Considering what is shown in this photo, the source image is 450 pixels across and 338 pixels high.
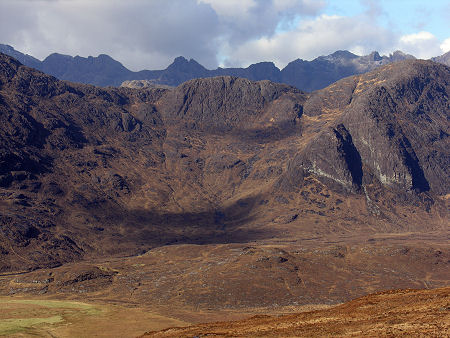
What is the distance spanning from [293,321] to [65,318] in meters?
56.1

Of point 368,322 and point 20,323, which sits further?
point 20,323

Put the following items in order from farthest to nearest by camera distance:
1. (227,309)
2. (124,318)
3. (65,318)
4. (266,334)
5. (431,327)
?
(227,309)
(124,318)
(65,318)
(266,334)
(431,327)

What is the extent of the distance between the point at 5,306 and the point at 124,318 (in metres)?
30.1

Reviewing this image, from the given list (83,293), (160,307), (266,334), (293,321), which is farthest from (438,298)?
(83,293)

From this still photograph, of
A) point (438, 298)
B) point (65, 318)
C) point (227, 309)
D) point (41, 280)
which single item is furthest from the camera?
point (41, 280)

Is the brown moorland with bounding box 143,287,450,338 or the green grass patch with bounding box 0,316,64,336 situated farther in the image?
the green grass patch with bounding box 0,316,64,336

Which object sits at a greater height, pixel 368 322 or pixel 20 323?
pixel 368 322

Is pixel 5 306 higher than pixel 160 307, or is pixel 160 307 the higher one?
A: pixel 5 306

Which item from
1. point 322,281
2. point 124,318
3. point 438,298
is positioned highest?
point 438,298

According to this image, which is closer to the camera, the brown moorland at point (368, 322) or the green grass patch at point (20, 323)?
the brown moorland at point (368, 322)

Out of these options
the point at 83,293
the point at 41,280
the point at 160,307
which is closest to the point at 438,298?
the point at 160,307

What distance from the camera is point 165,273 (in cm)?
18238

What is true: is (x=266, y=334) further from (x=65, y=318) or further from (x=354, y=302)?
(x=65, y=318)

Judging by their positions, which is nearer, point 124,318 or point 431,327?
point 431,327
